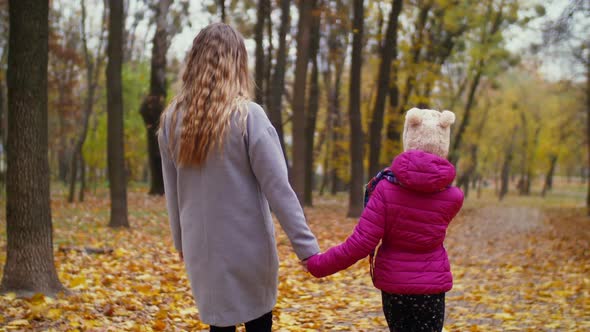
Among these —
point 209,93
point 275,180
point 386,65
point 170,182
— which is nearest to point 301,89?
point 386,65

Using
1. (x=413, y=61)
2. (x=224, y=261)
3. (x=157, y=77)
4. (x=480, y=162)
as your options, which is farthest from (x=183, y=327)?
(x=480, y=162)

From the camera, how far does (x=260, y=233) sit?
263cm

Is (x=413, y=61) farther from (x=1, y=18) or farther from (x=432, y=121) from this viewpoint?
(x=432, y=121)

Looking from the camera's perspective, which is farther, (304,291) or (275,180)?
(304,291)

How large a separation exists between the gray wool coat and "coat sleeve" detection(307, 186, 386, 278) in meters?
0.18

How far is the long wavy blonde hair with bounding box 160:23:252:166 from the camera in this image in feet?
8.44

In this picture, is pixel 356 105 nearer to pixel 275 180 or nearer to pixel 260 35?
pixel 260 35

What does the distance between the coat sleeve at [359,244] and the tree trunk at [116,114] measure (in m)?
9.85

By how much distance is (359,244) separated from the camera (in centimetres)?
279

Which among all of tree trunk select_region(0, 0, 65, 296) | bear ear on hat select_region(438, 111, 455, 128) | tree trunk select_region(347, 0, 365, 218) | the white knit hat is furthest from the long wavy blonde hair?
tree trunk select_region(347, 0, 365, 218)

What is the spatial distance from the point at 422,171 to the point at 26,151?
172 inches

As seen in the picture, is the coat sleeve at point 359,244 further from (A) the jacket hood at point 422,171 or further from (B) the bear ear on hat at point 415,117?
(B) the bear ear on hat at point 415,117

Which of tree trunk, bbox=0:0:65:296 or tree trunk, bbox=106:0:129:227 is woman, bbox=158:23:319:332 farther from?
tree trunk, bbox=106:0:129:227

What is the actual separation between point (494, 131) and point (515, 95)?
371 cm
